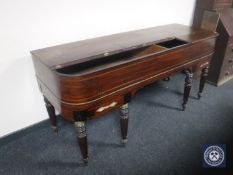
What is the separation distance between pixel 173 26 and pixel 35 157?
63.8 inches

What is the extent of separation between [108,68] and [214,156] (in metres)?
0.99

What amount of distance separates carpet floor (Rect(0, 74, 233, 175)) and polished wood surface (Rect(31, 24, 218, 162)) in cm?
14

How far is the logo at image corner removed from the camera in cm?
147

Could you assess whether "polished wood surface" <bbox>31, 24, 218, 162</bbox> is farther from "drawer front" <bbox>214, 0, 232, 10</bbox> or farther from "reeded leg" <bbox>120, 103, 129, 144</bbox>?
"drawer front" <bbox>214, 0, 232, 10</bbox>

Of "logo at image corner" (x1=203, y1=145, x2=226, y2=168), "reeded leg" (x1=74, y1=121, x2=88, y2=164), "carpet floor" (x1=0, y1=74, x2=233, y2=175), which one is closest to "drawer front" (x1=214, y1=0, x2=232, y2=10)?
"carpet floor" (x1=0, y1=74, x2=233, y2=175)

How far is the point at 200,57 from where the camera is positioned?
1.78 meters

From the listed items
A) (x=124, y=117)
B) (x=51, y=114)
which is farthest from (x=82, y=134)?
(x=51, y=114)

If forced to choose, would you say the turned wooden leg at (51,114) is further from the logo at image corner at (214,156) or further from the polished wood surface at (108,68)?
the logo at image corner at (214,156)

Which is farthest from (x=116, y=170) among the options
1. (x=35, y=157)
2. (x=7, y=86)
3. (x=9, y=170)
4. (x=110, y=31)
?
(x=110, y=31)

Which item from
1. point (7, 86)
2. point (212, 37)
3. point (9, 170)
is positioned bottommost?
point (9, 170)

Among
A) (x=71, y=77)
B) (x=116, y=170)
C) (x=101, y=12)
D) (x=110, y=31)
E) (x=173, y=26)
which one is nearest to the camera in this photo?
(x=71, y=77)

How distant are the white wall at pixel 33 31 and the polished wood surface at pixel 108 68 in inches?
5.0

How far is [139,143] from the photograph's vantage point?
163cm

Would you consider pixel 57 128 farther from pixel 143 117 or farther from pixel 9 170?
pixel 143 117
